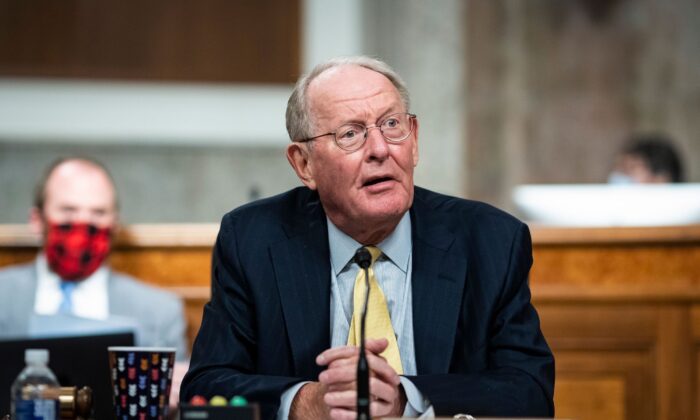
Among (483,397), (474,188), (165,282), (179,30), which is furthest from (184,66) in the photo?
(483,397)

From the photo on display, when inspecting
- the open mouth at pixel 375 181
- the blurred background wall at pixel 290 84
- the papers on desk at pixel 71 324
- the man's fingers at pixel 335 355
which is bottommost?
the papers on desk at pixel 71 324

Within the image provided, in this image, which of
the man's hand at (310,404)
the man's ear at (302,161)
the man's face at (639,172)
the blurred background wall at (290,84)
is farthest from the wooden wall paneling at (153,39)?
the man's hand at (310,404)

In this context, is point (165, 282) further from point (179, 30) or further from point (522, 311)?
point (179, 30)

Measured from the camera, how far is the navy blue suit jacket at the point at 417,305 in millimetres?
2305

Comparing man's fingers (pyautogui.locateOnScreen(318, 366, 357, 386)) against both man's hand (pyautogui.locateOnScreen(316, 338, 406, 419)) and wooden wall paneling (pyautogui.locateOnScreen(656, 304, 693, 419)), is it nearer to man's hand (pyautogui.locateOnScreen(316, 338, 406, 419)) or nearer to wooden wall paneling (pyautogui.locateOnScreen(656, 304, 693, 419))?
man's hand (pyautogui.locateOnScreen(316, 338, 406, 419))

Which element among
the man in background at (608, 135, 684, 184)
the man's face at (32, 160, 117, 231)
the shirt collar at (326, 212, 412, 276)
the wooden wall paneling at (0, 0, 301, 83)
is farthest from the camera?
the wooden wall paneling at (0, 0, 301, 83)

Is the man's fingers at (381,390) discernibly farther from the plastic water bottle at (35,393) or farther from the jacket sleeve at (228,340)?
the plastic water bottle at (35,393)

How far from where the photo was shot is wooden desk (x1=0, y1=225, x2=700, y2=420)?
3.73m

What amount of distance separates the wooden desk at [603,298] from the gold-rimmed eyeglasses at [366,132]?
1665 millimetres

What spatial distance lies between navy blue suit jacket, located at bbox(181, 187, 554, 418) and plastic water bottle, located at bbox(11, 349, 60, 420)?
1.35ft

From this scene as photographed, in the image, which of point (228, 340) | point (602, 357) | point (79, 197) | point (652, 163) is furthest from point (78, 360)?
point (652, 163)

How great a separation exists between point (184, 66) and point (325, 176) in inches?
177

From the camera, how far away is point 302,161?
8.26 feet

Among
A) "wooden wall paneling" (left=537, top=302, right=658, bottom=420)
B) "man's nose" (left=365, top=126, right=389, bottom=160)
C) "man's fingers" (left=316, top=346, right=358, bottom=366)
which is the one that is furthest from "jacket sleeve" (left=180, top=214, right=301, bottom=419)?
"wooden wall paneling" (left=537, top=302, right=658, bottom=420)
